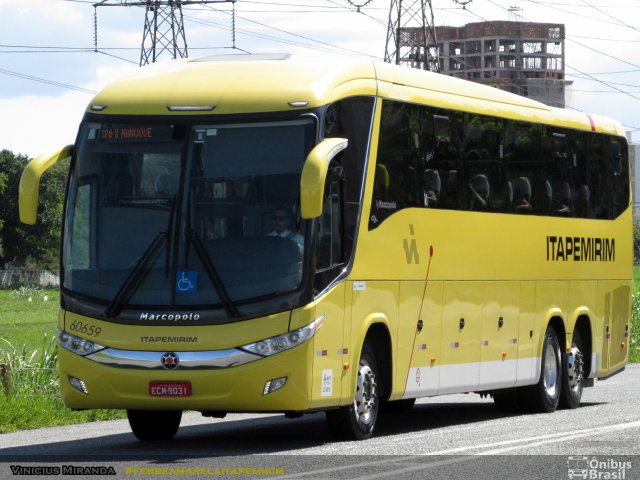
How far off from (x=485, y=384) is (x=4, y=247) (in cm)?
11275

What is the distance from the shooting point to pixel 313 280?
14773mm

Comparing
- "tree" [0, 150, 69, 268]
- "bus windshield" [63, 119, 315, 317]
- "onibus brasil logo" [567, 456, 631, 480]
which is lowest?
"tree" [0, 150, 69, 268]

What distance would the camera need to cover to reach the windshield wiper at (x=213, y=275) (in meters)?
14.6

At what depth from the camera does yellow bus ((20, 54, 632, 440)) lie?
14.7 metres

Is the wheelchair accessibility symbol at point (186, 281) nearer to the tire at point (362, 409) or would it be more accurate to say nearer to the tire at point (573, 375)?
the tire at point (362, 409)

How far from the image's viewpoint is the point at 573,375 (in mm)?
22109

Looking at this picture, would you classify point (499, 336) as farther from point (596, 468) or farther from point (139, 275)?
point (596, 468)

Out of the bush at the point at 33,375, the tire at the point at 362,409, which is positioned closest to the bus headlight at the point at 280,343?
the tire at the point at 362,409

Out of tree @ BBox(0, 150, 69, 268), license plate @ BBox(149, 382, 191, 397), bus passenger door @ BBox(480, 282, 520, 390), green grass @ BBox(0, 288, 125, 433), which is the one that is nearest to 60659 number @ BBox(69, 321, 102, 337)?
license plate @ BBox(149, 382, 191, 397)

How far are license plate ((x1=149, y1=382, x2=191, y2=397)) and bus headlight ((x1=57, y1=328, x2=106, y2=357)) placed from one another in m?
0.63

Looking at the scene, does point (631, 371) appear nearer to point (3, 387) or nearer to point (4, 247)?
point (3, 387)

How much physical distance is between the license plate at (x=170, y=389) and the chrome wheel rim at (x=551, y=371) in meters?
7.82

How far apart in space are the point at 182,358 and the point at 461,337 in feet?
15.8

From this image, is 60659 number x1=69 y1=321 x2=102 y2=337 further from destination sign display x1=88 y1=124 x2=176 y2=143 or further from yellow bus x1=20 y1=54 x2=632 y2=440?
destination sign display x1=88 y1=124 x2=176 y2=143
